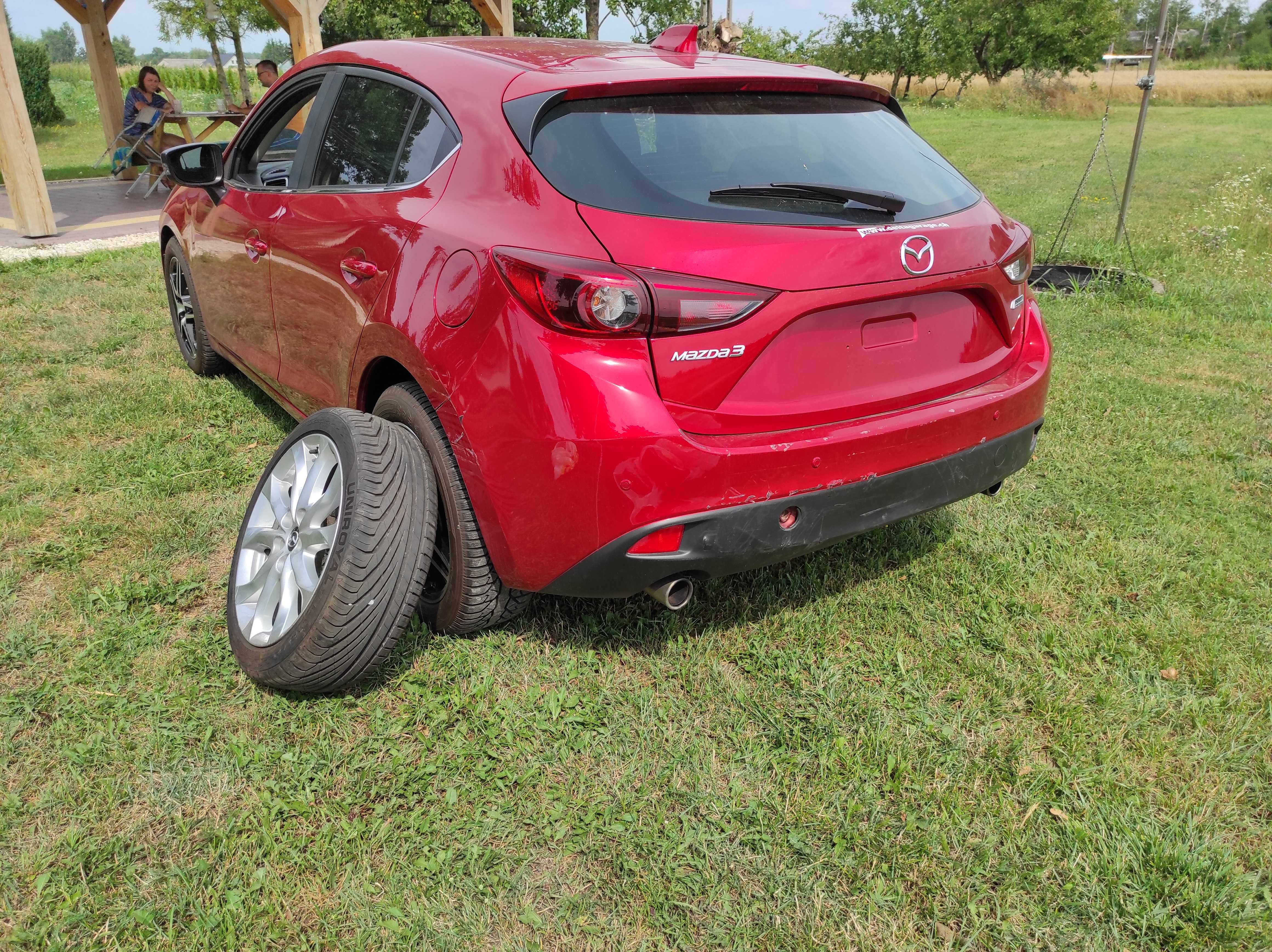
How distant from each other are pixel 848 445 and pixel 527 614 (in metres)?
1.20

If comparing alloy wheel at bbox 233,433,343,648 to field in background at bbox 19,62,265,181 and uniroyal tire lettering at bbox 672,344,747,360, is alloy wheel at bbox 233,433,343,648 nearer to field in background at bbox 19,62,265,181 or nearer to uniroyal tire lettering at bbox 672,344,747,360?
uniroyal tire lettering at bbox 672,344,747,360

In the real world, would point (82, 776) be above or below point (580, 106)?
below

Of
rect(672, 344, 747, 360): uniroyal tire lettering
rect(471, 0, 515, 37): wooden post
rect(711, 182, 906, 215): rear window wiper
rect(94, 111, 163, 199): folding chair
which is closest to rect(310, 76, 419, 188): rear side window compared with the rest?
rect(711, 182, 906, 215): rear window wiper

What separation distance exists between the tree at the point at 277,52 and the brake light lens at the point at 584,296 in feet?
193

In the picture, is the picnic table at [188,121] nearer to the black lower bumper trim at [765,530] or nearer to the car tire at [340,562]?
the car tire at [340,562]

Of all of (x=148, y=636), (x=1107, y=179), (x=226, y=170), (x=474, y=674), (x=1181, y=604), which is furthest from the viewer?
(x=1107, y=179)

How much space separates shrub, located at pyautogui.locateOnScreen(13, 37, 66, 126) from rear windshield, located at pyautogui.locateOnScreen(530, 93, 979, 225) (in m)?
25.4

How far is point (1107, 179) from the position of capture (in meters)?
15.1

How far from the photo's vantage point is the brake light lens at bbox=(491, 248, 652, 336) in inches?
82.5

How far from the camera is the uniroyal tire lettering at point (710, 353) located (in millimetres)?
2145

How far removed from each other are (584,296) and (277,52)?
81.0m

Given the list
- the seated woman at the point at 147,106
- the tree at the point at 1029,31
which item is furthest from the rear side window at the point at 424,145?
the tree at the point at 1029,31

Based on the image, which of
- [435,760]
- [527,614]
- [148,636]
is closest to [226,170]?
[148,636]

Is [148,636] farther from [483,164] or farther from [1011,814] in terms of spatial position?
[1011,814]
